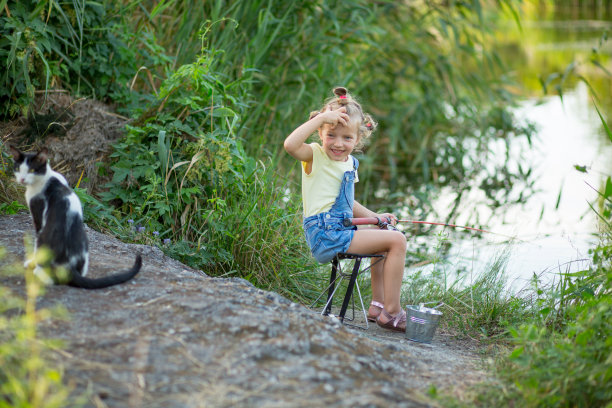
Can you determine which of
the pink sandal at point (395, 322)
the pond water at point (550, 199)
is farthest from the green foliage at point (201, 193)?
the pond water at point (550, 199)

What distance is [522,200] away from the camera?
675 cm

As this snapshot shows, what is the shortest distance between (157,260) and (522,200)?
4.56 meters

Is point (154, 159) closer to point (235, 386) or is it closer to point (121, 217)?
point (121, 217)

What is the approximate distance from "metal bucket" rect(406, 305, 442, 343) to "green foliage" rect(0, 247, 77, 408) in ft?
5.59

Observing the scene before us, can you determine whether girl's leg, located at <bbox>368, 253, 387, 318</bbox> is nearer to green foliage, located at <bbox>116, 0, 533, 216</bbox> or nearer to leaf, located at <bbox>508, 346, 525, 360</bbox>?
leaf, located at <bbox>508, 346, 525, 360</bbox>

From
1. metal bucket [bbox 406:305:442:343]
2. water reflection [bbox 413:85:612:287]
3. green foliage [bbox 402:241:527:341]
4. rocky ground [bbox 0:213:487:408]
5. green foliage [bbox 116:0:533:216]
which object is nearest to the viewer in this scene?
rocky ground [bbox 0:213:487:408]

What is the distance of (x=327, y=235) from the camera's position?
330 centimetres

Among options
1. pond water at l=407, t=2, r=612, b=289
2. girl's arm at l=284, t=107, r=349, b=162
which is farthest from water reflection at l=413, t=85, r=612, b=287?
girl's arm at l=284, t=107, r=349, b=162

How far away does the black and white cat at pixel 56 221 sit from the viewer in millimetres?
2529

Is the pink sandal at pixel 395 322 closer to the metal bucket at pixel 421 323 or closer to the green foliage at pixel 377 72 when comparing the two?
the metal bucket at pixel 421 323

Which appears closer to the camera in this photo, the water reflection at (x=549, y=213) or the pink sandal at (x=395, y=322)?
the pink sandal at (x=395, y=322)

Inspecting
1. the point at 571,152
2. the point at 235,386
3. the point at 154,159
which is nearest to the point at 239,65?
the point at 154,159

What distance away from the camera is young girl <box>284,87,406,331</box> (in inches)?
130

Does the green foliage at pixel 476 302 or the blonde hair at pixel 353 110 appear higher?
the blonde hair at pixel 353 110
